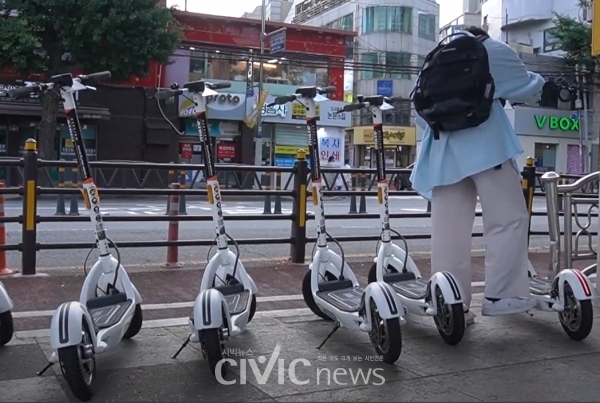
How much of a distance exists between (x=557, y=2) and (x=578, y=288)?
43.9 m

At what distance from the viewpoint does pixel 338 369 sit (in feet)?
15.1

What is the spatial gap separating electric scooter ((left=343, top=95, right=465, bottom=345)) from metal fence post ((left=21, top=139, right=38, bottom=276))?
11.0 feet

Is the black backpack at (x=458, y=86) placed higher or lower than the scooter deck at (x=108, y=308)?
higher

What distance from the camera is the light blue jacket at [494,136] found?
17.4 feet

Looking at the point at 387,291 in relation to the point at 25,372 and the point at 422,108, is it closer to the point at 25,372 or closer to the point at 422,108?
the point at 422,108

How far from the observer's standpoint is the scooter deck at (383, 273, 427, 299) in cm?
554

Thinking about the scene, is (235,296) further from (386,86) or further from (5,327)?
(386,86)

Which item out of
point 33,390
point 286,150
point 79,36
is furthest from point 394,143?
point 33,390

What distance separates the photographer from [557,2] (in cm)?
4516

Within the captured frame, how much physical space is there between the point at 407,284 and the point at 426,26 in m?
43.9

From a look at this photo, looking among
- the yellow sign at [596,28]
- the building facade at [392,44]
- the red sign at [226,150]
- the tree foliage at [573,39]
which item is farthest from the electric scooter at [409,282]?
the building facade at [392,44]

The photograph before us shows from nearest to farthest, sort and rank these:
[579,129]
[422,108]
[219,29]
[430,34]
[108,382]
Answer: [108,382] < [422,108] < [219,29] < [579,129] < [430,34]

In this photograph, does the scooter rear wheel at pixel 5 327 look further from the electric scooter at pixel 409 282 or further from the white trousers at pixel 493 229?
the white trousers at pixel 493 229

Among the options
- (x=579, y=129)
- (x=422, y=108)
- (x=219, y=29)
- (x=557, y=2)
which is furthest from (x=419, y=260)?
(x=557, y=2)
